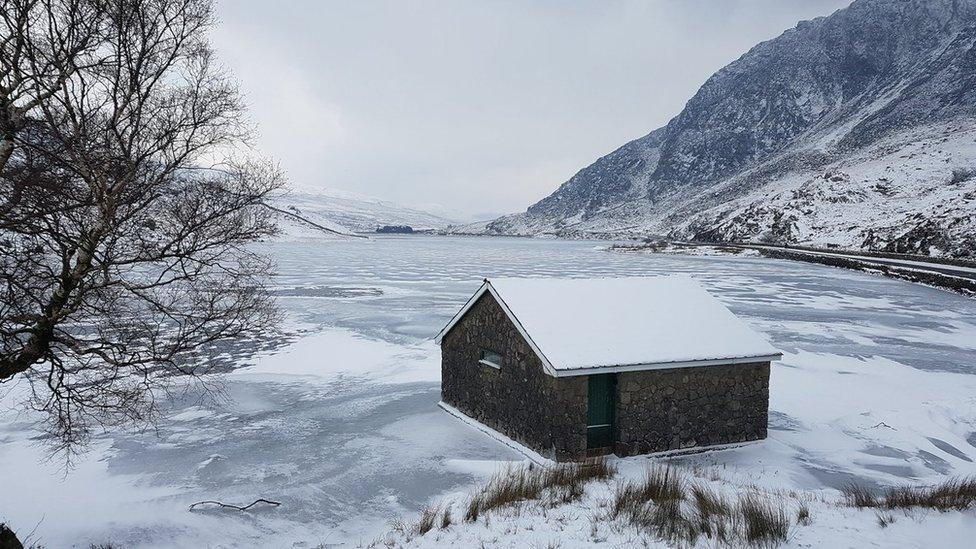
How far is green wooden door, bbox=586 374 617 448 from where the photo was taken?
1350 cm

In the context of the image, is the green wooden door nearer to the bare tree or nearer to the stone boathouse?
the stone boathouse

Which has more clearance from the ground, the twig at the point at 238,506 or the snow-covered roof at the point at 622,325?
the snow-covered roof at the point at 622,325

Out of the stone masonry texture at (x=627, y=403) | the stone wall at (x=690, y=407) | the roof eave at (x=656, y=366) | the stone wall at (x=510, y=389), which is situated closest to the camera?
the roof eave at (x=656, y=366)

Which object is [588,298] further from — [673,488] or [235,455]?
[235,455]

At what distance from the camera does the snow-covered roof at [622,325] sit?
13109mm

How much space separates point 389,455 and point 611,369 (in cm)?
558

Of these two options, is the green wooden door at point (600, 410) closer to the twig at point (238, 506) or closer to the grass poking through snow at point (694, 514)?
the grass poking through snow at point (694, 514)

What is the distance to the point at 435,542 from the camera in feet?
29.1

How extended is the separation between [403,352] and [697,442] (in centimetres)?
1351

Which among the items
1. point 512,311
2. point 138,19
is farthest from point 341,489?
point 138,19

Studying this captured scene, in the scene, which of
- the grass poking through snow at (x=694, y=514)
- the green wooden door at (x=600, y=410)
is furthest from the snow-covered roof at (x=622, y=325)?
the grass poking through snow at (x=694, y=514)

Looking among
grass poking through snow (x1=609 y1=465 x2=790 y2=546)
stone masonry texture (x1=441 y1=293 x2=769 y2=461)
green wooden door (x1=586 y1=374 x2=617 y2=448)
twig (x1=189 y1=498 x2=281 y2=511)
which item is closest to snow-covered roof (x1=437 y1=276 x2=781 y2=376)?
stone masonry texture (x1=441 y1=293 x2=769 y2=461)

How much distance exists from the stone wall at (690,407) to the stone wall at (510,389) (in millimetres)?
1196

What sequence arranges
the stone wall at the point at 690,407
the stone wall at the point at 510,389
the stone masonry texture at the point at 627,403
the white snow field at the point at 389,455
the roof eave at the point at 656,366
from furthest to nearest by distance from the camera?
1. the stone wall at the point at 690,407
2. the stone masonry texture at the point at 627,403
3. the stone wall at the point at 510,389
4. the roof eave at the point at 656,366
5. the white snow field at the point at 389,455
